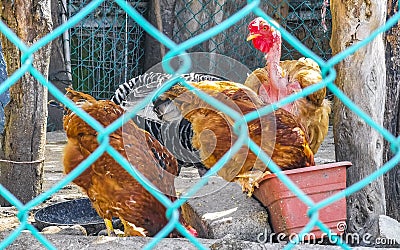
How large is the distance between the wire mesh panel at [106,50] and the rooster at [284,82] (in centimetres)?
315

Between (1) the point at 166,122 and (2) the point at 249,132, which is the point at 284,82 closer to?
(1) the point at 166,122

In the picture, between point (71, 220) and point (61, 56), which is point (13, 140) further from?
point (61, 56)

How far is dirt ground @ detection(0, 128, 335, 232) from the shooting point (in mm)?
2762

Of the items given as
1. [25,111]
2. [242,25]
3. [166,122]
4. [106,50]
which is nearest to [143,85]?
[166,122]

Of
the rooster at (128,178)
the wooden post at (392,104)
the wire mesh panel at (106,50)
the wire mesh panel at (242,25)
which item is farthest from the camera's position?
the wire mesh panel at (106,50)

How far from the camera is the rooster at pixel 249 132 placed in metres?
2.26

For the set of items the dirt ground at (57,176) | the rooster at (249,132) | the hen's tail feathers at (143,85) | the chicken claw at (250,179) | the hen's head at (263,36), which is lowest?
the dirt ground at (57,176)

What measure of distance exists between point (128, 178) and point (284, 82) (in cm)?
108

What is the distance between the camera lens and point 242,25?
5820mm

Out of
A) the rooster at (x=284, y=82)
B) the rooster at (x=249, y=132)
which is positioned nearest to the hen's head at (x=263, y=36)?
the rooster at (x=284, y=82)

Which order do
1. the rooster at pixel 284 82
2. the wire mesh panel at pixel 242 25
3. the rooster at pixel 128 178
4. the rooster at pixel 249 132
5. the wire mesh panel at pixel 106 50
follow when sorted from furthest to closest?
the wire mesh panel at pixel 106 50
the wire mesh panel at pixel 242 25
the rooster at pixel 284 82
the rooster at pixel 249 132
the rooster at pixel 128 178

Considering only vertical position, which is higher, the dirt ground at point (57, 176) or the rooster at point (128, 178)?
the rooster at point (128, 178)

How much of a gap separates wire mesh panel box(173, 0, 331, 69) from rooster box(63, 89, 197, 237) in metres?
3.54

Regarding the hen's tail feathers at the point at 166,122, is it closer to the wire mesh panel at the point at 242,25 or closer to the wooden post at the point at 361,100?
the wooden post at the point at 361,100
